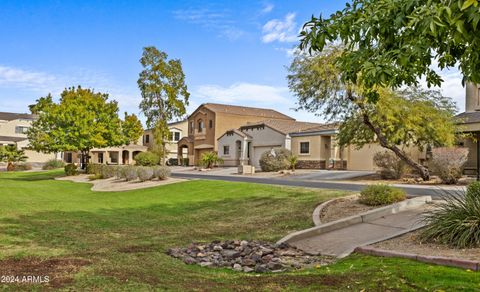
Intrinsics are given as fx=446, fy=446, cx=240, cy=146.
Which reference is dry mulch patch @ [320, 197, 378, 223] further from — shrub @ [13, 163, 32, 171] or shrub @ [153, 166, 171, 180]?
shrub @ [13, 163, 32, 171]

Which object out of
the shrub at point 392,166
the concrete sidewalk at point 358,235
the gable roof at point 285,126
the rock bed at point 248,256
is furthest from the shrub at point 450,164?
the gable roof at point 285,126

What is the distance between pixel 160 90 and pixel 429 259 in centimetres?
4077

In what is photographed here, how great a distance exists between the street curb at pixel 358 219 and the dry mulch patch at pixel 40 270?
5147mm

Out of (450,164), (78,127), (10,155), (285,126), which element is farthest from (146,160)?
(10,155)

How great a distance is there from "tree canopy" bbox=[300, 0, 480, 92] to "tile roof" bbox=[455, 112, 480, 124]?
23.9 meters

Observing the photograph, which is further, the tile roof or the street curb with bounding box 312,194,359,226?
the tile roof

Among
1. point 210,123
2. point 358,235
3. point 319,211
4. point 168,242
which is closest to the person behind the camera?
point 358,235

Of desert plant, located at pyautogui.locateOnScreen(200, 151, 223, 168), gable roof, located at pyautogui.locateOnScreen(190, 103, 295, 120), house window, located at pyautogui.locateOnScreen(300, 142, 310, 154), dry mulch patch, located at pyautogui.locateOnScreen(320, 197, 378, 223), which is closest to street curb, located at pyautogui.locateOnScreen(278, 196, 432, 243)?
dry mulch patch, located at pyautogui.locateOnScreen(320, 197, 378, 223)

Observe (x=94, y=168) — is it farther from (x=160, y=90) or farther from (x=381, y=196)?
(x=381, y=196)

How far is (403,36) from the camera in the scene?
5.36 meters

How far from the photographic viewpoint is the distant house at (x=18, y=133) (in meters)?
72.6

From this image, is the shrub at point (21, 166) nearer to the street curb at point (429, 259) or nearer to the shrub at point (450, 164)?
the shrub at point (450, 164)

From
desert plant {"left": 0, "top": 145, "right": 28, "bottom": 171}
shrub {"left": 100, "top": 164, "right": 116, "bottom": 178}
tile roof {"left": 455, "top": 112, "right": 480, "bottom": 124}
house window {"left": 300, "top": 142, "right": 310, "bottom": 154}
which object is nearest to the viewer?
tile roof {"left": 455, "top": 112, "right": 480, "bottom": 124}

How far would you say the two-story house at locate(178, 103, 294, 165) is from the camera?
58.7 m
